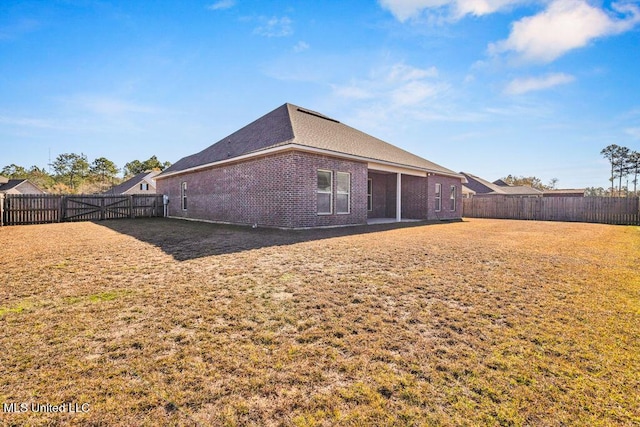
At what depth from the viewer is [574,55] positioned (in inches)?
472

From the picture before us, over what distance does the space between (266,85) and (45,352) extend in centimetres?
1534

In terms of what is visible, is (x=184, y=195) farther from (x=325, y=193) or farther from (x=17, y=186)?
(x=17, y=186)

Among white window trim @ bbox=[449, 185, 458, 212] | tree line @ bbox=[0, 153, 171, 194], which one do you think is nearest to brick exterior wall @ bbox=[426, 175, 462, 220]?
white window trim @ bbox=[449, 185, 458, 212]

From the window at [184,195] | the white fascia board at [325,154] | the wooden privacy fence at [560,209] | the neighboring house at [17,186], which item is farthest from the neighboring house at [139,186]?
the wooden privacy fence at [560,209]

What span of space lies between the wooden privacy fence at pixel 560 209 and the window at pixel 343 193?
51.4 ft

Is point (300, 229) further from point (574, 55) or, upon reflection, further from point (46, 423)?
point (574, 55)

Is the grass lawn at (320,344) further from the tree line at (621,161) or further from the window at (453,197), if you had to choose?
the tree line at (621,161)

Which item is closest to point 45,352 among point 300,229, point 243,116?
point 300,229

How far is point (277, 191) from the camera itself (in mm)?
10812

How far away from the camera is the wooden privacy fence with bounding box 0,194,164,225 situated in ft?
46.6

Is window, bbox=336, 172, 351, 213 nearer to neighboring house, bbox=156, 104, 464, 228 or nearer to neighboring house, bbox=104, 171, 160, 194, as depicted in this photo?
neighboring house, bbox=156, 104, 464, 228

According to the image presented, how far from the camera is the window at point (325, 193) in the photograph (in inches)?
442

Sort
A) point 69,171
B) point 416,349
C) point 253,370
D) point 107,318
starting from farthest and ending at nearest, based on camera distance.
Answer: point 69,171 < point 107,318 < point 416,349 < point 253,370

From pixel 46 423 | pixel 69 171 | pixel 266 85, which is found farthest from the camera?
pixel 69 171
